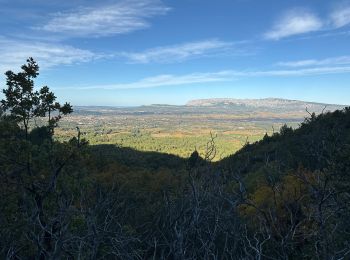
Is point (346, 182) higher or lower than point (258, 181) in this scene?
higher

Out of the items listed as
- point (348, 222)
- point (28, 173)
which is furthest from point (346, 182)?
point (28, 173)

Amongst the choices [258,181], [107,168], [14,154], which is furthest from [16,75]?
[107,168]

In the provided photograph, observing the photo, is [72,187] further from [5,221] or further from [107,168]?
[107,168]

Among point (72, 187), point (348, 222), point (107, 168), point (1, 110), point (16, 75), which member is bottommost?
point (107, 168)

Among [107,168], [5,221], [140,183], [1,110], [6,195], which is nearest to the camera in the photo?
[5,221]

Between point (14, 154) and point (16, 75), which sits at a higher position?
point (16, 75)

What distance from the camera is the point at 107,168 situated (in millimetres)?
55625

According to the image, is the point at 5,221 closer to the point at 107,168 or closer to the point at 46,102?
the point at 46,102

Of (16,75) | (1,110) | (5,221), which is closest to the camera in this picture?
(5,221)

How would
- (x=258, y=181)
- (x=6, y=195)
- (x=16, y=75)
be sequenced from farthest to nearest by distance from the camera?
(x=258, y=181) < (x=16, y=75) < (x=6, y=195)

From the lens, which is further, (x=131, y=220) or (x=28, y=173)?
(x=131, y=220)

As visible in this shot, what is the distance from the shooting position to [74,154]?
1108 centimetres

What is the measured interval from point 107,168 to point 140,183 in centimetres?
1449

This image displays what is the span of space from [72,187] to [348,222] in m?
8.55
